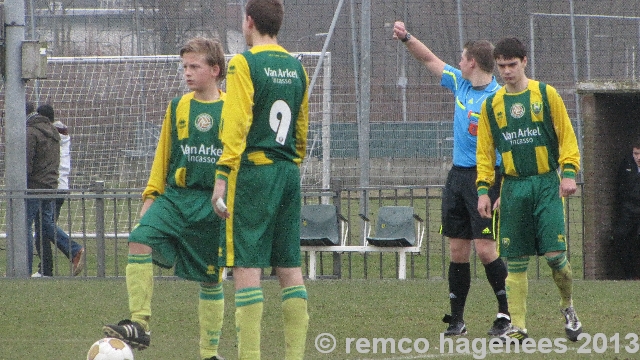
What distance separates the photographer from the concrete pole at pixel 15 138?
39.2ft

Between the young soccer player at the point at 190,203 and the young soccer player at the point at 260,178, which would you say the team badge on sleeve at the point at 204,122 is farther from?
the young soccer player at the point at 260,178

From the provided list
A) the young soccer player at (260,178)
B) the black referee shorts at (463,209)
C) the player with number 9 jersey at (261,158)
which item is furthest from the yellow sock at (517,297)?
the player with number 9 jersey at (261,158)

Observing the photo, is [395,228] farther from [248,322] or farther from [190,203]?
[248,322]

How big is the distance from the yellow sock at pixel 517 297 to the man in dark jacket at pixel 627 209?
5.46 meters

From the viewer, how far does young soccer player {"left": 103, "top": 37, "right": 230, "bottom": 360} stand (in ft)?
19.3

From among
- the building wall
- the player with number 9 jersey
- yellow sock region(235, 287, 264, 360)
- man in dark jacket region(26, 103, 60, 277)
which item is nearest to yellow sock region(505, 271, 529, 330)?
the player with number 9 jersey

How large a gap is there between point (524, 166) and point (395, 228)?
5.59 metres

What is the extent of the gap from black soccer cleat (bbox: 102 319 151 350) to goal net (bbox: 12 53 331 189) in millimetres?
9390

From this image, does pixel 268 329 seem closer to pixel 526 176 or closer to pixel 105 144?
pixel 526 176

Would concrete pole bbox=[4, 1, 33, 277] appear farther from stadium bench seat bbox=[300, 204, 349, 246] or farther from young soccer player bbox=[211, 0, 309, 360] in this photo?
young soccer player bbox=[211, 0, 309, 360]

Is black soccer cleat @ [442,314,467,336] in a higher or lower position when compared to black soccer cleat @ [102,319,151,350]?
lower

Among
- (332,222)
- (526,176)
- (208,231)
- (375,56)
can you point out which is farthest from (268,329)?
(375,56)

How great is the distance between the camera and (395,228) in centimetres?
1222

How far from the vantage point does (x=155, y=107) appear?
15.6 meters
